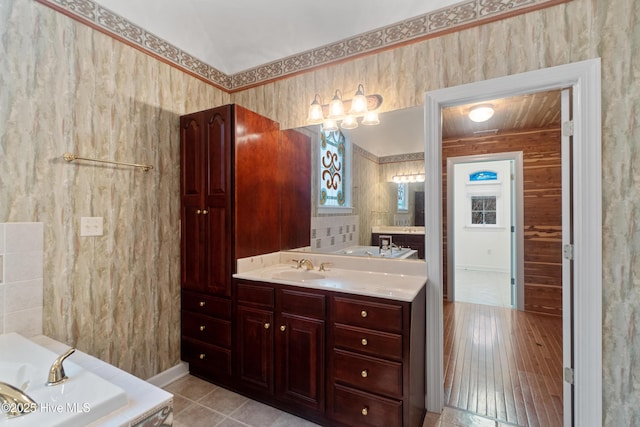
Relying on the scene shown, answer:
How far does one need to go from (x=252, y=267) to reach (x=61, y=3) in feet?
6.64

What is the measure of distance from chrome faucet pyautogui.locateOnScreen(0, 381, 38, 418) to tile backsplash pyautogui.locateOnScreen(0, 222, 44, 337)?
0.96 meters

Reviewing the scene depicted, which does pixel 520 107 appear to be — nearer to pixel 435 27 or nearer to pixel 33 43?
pixel 435 27

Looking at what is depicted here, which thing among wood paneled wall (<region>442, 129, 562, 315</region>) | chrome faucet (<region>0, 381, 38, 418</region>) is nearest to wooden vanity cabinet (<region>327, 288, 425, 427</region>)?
chrome faucet (<region>0, 381, 38, 418</region>)

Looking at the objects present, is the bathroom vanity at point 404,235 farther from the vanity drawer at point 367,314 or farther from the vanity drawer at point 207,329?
the vanity drawer at point 207,329

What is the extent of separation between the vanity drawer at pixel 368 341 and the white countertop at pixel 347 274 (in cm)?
21

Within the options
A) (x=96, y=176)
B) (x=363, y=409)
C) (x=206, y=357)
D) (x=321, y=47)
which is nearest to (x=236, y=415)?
(x=206, y=357)

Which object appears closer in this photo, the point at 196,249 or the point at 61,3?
the point at 61,3

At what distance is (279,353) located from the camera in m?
1.88

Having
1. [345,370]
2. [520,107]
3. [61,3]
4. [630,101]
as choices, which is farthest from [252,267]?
[520,107]

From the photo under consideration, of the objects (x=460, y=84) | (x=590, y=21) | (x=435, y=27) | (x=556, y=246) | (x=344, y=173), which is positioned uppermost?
(x=435, y=27)

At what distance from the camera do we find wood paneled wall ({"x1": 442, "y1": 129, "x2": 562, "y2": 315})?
3582mm

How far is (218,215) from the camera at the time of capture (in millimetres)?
2139

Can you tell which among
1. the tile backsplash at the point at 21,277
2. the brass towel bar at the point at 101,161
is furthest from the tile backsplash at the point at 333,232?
the tile backsplash at the point at 21,277

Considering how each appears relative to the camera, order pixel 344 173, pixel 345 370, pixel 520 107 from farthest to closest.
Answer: pixel 520 107 < pixel 344 173 < pixel 345 370
